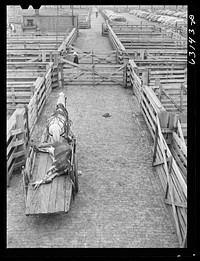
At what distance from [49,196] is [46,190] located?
246 mm

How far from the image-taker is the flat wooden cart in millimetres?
6586

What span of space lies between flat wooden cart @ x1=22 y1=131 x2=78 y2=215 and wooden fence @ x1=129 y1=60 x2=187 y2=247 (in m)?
2.54

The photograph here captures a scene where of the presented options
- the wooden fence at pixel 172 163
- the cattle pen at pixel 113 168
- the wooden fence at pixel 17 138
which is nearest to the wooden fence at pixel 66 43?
the cattle pen at pixel 113 168

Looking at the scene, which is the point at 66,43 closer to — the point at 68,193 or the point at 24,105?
the point at 24,105

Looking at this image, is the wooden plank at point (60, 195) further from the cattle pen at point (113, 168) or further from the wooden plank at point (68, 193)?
the cattle pen at point (113, 168)

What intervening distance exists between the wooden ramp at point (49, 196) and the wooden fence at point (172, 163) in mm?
2602

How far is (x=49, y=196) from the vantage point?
6867 mm

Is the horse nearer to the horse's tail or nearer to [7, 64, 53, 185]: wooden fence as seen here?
the horse's tail

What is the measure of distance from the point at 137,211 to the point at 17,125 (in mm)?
4563

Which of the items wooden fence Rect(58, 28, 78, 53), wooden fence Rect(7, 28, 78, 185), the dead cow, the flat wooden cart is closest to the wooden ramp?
the flat wooden cart

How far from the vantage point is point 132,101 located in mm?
15305

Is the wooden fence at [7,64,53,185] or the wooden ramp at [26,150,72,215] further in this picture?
the wooden fence at [7,64,53,185]
